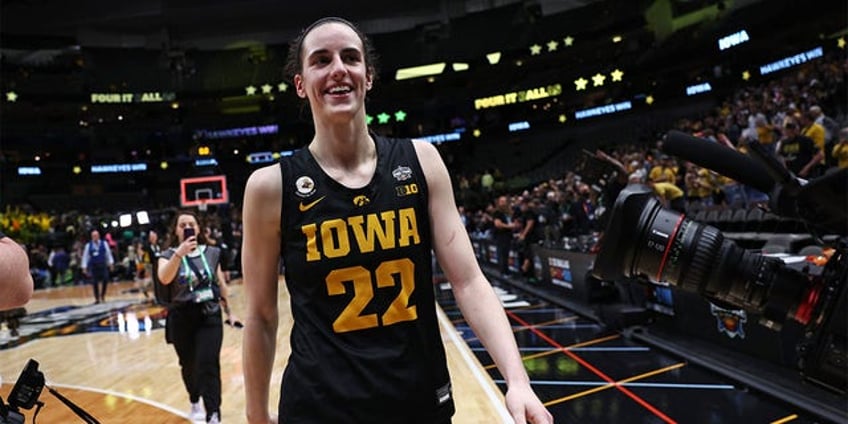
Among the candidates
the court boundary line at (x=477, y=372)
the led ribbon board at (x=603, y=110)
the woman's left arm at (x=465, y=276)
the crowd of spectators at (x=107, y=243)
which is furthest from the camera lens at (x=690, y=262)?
the led ribbon board at (x=603, y=110)

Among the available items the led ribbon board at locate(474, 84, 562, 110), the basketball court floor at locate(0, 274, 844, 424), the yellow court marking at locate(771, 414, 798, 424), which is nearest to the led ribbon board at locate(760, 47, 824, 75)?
the led ribbon board at locate(474, 84, 562, 110)

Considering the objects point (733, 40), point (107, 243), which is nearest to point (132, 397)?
point (107, 243)

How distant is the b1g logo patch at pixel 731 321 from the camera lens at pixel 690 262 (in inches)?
142

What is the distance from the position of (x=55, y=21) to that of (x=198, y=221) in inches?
968

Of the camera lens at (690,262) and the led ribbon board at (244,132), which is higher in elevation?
the led ribbon board at (244,132)

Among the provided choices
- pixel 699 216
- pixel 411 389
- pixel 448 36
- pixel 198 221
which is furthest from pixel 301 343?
pixel 448 36

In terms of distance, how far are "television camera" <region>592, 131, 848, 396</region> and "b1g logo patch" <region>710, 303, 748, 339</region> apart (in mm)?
3609

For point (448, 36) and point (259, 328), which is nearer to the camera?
point (259, 328)

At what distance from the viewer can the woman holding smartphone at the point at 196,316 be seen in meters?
4.59

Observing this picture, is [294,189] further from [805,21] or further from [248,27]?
[248,27]

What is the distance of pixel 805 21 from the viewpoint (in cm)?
1847

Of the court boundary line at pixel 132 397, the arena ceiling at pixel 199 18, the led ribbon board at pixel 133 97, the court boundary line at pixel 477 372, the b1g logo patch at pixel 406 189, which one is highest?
the arena ceiling at pixel 199 18

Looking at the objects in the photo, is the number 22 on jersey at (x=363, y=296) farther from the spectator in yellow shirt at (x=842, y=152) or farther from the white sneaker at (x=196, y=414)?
the spectator in yellow shirt at (x=842, y=152)

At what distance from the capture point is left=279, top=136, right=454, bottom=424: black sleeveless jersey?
4.88 ft
